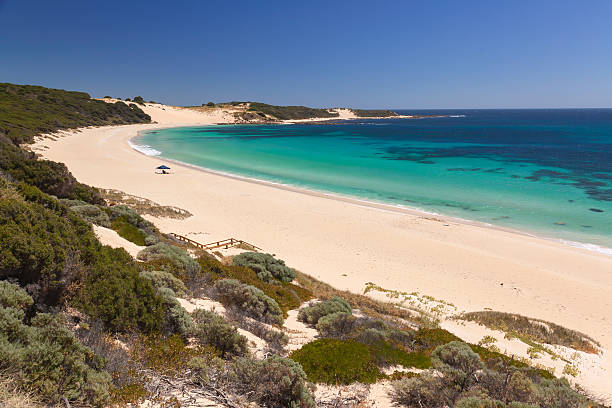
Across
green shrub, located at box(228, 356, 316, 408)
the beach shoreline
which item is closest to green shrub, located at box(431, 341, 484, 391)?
green shrub, located at box(228, 356, 316, 408)

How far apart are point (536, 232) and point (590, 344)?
1165 centimetres

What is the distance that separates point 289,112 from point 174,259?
160 m

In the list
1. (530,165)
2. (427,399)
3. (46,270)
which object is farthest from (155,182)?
(530,165)

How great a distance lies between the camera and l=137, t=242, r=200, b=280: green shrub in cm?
815

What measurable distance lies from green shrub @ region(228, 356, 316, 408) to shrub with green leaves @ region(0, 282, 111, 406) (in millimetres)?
1484

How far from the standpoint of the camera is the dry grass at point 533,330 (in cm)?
872

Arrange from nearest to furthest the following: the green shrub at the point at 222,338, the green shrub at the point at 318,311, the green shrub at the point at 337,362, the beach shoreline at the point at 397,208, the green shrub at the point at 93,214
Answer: the green shrub at the point at 337,362, the green shrub at the point at 222,338, the green shrub at the point at 318,311, the green shrub at the point at 93,214, the beach shoreline at the point at 397,208

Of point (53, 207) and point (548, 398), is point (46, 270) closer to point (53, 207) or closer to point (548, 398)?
point (53, 207)

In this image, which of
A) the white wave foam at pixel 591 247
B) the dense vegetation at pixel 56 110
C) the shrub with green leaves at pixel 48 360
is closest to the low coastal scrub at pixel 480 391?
the shrub with green leaves at pixel 48 360

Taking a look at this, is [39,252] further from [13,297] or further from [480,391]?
[480,391]

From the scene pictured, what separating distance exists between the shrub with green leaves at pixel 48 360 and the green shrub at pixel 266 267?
268 inches

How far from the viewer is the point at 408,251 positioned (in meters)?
16.0

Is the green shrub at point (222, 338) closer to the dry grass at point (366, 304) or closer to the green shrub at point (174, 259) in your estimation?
the green shrub at point (174, 259)

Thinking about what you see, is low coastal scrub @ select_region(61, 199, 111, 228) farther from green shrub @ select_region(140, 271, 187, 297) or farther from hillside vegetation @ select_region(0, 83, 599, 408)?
green shrub @ select_region(140, 271, 187, 297)
